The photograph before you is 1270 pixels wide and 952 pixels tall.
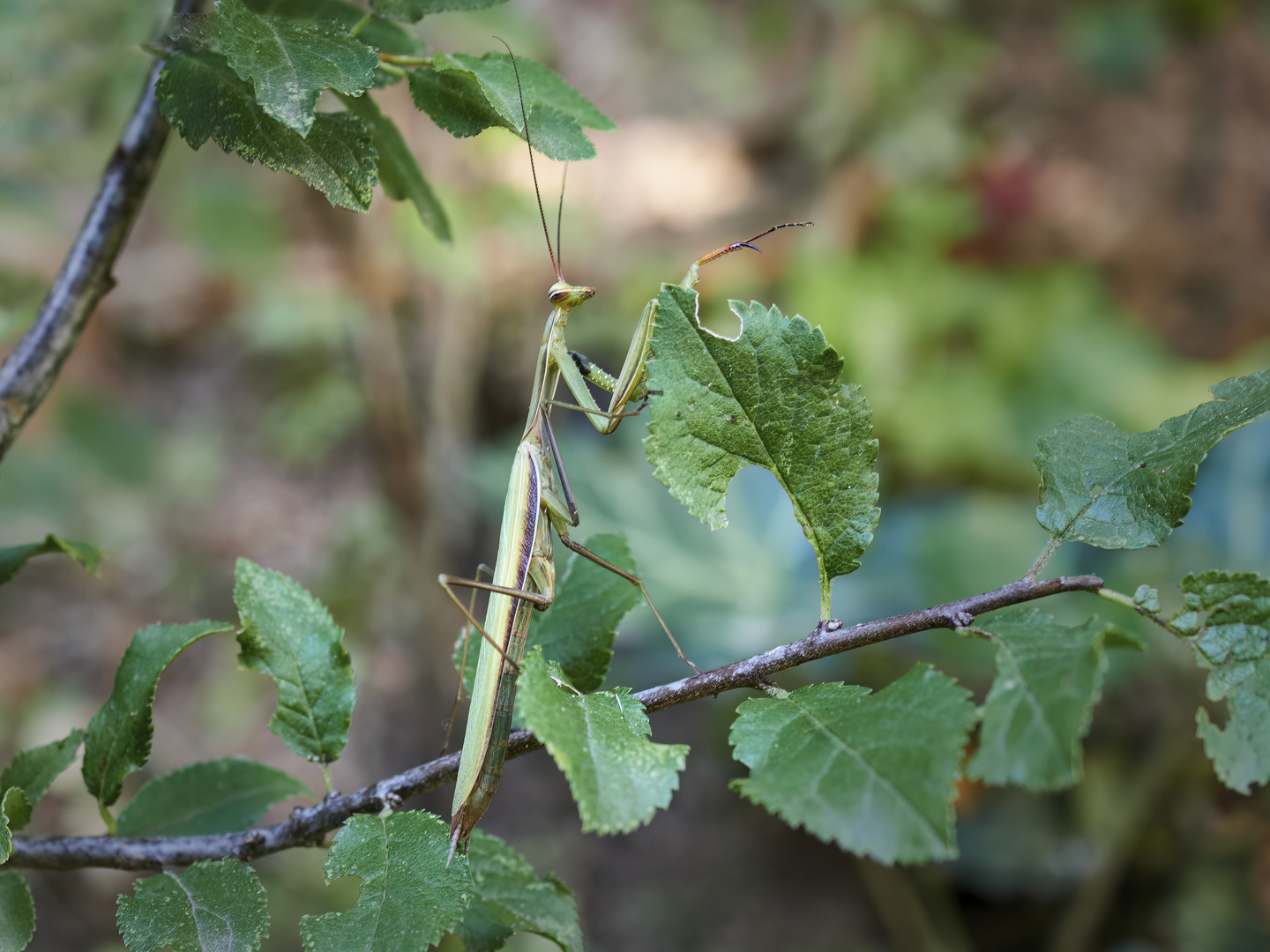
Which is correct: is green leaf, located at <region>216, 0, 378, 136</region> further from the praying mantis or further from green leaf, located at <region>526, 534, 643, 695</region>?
green leaf, located at <region>526, 534, 643, 695</region>

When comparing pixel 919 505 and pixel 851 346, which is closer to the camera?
pixel 919 505

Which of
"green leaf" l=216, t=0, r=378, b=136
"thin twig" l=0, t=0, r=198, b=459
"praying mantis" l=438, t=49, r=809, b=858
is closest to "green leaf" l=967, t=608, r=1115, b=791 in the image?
"praying mantis" l=438, t=49, r=809, b=858

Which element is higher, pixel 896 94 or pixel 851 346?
pixel 896 94

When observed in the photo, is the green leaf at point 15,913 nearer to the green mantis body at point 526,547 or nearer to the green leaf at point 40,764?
the green leaf at point 40,764

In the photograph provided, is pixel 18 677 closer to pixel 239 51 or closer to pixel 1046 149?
pixel 239 51

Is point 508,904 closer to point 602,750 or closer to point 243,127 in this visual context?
point 602,750

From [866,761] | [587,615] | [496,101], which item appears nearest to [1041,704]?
[866,761]

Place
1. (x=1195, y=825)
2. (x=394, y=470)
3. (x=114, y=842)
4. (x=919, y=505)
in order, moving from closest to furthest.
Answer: (x=114, y=842) → (x=1195, y=825) → (x=394, y=470) → (x=919, y=505)

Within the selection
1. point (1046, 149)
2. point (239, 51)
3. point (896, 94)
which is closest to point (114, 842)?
point (239, 51)
